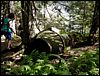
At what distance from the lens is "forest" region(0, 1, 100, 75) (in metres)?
8.54

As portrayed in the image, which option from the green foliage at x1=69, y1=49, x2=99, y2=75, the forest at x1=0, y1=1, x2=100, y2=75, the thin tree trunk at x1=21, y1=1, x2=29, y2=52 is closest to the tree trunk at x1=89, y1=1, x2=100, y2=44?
the forest at x1=0, y1=1, x2=100, y2=75

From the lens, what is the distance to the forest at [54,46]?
8539mm

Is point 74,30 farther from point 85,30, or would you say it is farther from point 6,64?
point 6,64

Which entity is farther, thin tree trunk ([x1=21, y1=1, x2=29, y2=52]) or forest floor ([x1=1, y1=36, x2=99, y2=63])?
forest floor ([x1=1, y1=36, x2=99, y2=63])

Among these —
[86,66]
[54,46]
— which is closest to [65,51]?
[54,46]

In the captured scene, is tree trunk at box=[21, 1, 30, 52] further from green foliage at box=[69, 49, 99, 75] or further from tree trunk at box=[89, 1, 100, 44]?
tree trunk at box=[89, 1, 100, 44]

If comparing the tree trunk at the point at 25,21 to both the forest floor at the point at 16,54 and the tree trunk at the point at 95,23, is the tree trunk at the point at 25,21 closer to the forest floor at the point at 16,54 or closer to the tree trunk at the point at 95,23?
the forest floor at the point at 16,54

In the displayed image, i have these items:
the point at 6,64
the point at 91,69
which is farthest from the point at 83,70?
the point at 6,64

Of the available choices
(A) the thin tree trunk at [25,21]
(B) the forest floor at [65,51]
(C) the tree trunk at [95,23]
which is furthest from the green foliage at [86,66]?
(C) the tree trunk at [95,23]

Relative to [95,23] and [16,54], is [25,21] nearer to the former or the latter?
[16,54]

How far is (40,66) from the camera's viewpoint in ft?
27.2

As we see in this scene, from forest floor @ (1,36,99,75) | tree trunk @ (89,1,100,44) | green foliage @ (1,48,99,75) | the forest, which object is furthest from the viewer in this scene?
tree trunk @ (89,1,100,44)

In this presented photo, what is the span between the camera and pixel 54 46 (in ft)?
37.6

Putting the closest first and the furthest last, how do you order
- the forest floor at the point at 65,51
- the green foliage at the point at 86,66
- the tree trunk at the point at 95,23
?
the green foliage at the point at 86,66, the forest floor at the point at 65,51, the tree trunk at the point at 95,23
